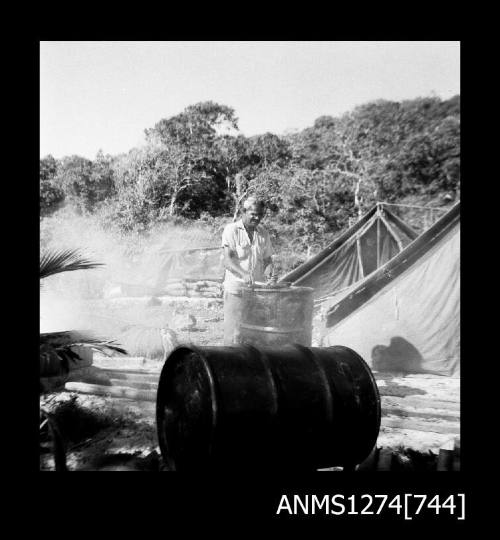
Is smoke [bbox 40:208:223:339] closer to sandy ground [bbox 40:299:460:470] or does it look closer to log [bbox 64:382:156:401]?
log [bbox 64:382:156:401]

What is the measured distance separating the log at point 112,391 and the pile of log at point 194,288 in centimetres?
→ 646

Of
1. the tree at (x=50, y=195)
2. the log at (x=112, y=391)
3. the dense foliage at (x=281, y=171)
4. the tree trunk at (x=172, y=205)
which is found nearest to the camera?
the log at (x=112, y=391)

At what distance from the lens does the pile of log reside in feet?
36.8

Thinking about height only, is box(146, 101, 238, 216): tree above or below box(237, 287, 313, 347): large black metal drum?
above

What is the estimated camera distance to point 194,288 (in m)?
11.4

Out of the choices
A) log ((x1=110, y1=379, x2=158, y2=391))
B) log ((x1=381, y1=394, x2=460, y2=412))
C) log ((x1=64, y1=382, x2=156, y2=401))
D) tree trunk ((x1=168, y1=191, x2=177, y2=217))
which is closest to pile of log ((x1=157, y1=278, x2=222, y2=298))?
tree trunk ((x1=168, y1=191, x2=177, y2=217))

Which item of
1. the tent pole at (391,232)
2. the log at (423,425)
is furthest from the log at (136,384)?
the tent pole at (391,232)

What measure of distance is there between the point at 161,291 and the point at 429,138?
10.5m

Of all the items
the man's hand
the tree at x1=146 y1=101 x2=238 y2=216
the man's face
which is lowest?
the man's hand

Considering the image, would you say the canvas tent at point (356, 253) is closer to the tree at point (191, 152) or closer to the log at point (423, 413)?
the log at point (423, 413)

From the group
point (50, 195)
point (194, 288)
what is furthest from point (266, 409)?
point (50, 195)

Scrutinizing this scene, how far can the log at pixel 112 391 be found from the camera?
434 cm

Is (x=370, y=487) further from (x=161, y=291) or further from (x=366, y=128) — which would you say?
(x=366, y=128)

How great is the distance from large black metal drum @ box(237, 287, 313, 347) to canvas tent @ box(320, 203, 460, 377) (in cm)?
159
